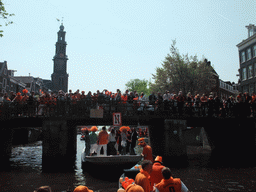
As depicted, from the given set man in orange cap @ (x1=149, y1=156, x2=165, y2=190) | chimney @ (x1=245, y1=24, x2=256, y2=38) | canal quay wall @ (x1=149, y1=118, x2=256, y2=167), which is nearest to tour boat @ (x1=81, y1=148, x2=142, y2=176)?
canal quay wall @ (x1=149, y1=118, x2=256, y2=167)

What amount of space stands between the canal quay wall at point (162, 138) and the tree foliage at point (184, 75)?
16706mm

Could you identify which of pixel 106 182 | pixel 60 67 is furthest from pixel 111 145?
pixel 60 67

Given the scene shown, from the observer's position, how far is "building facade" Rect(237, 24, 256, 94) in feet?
121

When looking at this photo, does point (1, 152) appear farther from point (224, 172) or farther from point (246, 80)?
A: point (246, 80)

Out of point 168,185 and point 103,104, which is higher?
point 103,104

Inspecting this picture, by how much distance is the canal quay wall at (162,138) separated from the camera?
58.1 feet

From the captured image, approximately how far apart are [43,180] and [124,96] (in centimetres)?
832

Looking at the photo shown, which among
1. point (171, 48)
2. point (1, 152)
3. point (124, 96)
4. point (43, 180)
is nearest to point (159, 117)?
point (124, 96)

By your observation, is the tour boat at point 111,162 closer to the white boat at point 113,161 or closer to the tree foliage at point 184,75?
the white boat at point 113,161

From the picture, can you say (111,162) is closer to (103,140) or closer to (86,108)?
(103,140)

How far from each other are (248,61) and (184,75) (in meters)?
9.94

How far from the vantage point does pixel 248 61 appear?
3834 cm

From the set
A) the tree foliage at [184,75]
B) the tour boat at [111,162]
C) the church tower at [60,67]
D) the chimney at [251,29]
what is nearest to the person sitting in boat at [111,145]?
the tour boat at [111,162]

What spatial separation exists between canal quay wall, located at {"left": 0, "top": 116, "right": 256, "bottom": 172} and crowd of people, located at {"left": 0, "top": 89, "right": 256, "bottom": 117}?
690 mm
